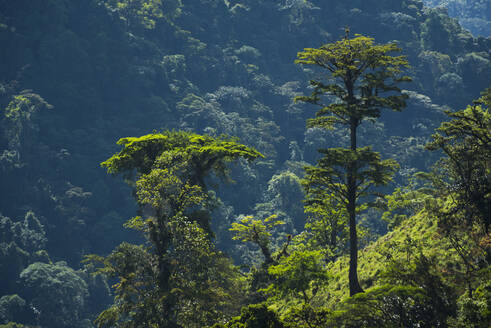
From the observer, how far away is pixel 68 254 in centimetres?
14912

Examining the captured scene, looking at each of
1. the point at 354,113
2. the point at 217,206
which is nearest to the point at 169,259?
the point at 217,206

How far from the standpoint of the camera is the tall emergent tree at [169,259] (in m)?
33.2

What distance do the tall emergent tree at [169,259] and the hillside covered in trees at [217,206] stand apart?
136 mm

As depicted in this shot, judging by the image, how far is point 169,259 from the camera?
35469mm

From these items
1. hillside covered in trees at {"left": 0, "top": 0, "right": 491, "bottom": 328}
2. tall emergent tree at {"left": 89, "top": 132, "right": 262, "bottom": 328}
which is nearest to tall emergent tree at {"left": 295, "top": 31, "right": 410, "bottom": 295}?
hillside covered in trees at {"left": 0, "top": 0, "right": 491, "bottom": 328}

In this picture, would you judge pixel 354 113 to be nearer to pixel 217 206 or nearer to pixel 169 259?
pixel 169 259

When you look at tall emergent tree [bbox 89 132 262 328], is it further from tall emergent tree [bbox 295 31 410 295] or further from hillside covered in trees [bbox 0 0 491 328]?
tall emergent tree [bbox 295 31 410 295]

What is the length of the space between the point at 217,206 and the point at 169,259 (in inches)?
535

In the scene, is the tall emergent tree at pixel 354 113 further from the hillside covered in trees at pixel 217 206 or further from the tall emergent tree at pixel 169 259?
the tall emergent tree at pixel 169 259

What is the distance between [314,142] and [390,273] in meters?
178

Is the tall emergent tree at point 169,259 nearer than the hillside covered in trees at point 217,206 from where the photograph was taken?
No

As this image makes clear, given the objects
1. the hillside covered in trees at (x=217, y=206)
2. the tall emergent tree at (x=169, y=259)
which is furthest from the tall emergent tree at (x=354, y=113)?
the tall emergent tree at (x=169, y=259)

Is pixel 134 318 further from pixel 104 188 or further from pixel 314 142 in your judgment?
pixel 314 142

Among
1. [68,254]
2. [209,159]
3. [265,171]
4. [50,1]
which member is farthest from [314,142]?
[209,159]
